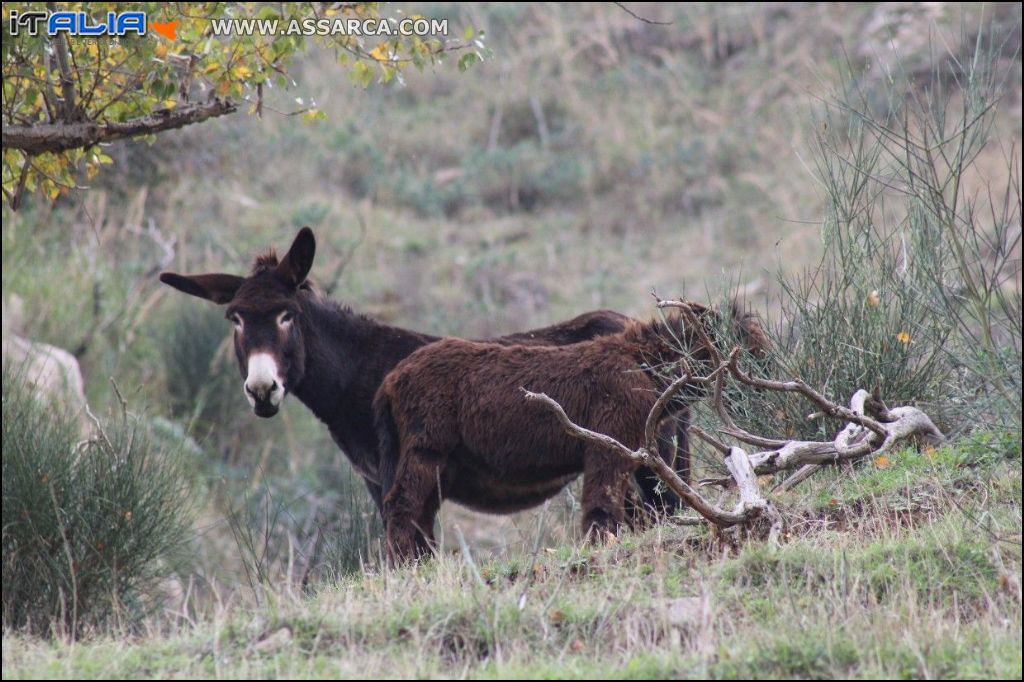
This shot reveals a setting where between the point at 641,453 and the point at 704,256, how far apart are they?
15705mm

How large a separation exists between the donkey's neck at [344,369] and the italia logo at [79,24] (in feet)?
7.36

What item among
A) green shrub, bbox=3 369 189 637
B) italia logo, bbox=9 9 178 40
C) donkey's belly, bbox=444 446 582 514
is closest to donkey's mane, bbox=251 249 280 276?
green shrub, bbox=3 369 189 637

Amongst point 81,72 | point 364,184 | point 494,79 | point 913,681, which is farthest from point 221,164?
point 913,681

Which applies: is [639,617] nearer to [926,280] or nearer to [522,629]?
[522,629]

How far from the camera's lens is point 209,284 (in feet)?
28.6

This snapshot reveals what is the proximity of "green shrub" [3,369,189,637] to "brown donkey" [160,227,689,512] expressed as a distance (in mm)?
915

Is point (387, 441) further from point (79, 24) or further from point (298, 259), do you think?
point (79, 24)

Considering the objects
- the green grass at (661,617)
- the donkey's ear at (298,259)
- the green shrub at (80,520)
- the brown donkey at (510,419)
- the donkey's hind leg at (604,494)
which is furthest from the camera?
the donkey's ear at (298,259)

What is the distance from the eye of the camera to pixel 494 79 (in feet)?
86.7

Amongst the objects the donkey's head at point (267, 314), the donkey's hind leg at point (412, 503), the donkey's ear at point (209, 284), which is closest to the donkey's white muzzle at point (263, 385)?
the donkey's head at point (267, 314)

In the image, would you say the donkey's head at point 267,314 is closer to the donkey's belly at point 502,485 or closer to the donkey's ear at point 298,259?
the donkey's ear at point 298,259

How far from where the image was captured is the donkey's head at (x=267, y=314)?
8141 millimetres

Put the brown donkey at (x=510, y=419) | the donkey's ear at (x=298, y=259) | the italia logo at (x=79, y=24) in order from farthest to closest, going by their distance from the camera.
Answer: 1. the donkey's ear at (x=298, y=259)
2. the italia logo at (x=79, y=24)
3. the brown donkey at (x=510, y=419)

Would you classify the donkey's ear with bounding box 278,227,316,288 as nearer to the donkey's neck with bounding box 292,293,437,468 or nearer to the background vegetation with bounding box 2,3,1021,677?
the donkey's neck with bounding box 292,293,437,468
